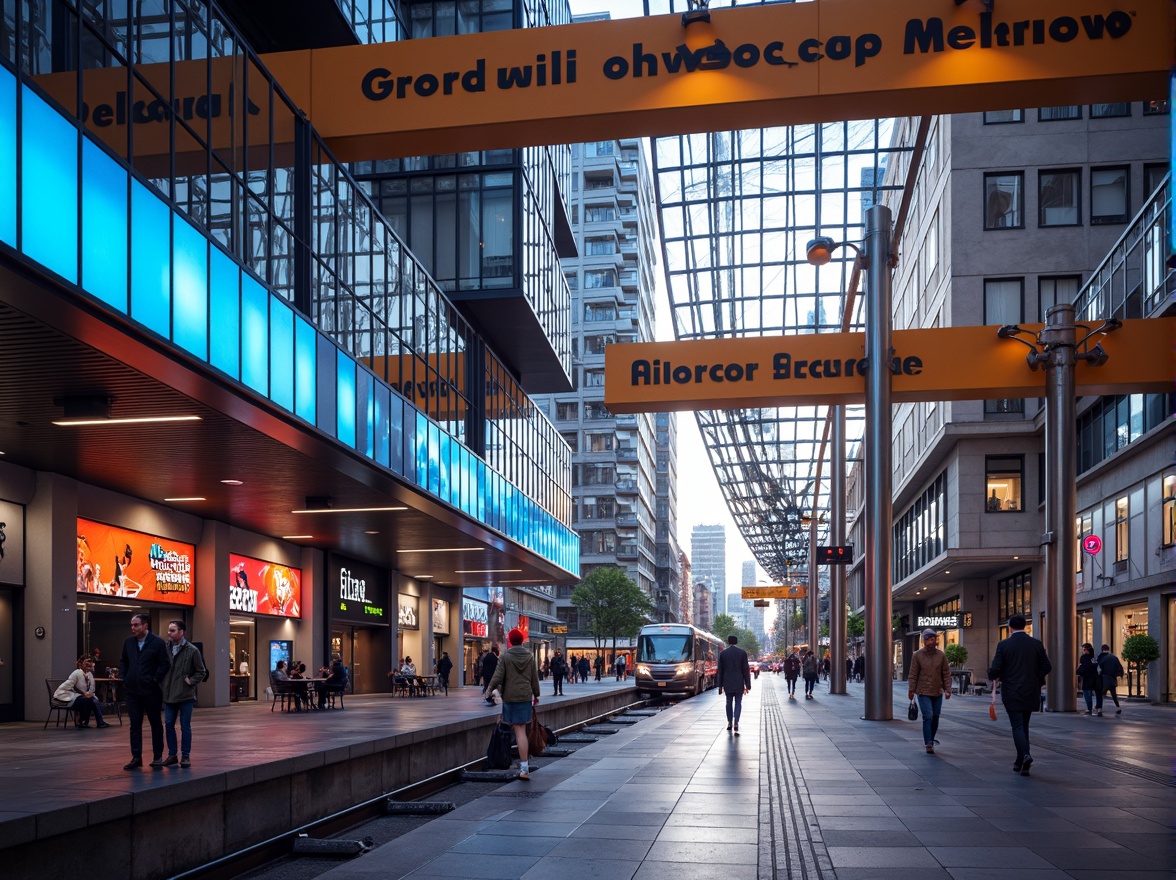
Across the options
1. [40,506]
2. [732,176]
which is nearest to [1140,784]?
[40,506]

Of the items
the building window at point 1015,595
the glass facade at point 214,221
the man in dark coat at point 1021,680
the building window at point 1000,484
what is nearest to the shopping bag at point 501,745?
the man in dark coat at point 1021,680

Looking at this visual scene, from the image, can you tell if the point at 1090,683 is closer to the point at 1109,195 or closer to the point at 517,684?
the point at 517,684

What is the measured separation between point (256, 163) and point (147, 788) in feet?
45.4

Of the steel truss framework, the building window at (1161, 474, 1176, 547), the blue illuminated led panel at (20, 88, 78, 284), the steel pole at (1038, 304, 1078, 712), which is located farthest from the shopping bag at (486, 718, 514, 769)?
the building window at (1161, 474, 1176, 547)

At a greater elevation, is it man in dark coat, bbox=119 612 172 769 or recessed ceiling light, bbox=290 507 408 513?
recessed ceiling light, bbox=290 507 408 513

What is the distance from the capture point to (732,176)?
40.9 m

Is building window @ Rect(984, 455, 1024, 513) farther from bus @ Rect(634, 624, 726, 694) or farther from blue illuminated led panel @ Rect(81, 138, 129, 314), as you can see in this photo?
blue illuminated led panel @ Rect(81, 138, 129, 314)

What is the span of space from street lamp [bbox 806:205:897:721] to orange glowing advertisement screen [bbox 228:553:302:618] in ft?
51.7

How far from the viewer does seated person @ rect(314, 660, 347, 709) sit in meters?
29.0

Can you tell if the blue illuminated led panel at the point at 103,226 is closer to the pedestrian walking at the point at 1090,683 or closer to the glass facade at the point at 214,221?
the glass facade at the point at 214,221

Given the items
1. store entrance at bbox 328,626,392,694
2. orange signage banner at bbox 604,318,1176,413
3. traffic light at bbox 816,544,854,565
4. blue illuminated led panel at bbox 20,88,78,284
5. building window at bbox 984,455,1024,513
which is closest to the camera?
blue illuminated led panel at bbox 20,88,78,284

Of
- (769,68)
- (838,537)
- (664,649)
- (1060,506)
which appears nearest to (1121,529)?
(1060,506)

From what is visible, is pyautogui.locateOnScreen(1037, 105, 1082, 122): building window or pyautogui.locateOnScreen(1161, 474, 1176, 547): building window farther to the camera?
pyautogui.locateOnScreen(1037, 105, 1082, 122): building window

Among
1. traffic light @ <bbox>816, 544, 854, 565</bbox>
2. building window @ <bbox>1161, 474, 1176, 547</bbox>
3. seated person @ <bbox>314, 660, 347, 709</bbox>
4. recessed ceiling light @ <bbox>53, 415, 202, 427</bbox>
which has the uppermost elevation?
recessed ceiling light @ <bbox>53, 415, 202, 427</bbox>
